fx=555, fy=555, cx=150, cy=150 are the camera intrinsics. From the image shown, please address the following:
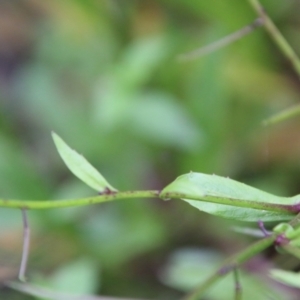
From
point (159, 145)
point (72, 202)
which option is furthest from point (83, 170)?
point (159, 145)

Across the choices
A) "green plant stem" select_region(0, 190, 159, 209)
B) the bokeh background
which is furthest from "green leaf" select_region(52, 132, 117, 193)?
the bokeh background

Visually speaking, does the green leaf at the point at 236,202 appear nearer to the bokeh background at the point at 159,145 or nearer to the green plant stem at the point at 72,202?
the green plant stem at the point at 72,202

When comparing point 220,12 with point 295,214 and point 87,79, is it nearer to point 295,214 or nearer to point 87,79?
point 87,79

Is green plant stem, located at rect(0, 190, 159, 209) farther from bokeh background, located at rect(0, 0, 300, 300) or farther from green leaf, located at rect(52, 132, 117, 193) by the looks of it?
bokeh background, located at rect(0, 0, 300, 300)

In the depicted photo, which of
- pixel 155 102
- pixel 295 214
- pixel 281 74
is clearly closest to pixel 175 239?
pixel 155 102

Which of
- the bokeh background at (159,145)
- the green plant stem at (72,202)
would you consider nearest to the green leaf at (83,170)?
the green plant stem at (72,202)

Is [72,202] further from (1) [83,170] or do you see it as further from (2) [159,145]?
(2) [159,145]
